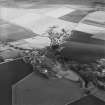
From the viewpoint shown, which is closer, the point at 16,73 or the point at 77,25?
the point at 16,73

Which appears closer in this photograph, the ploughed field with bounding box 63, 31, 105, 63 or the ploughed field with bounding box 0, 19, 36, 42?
the ploughed field with bounding box 63, 31, 105, 63

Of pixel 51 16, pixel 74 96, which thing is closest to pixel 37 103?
pixel 74 96

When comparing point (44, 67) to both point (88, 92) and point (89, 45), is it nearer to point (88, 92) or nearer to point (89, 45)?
point (88, 92)

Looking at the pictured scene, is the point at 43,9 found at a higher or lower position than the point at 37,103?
higher

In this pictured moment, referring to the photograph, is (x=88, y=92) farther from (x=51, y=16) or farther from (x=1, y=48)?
(x=51, y=16)

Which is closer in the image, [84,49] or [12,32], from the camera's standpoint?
[84,49]

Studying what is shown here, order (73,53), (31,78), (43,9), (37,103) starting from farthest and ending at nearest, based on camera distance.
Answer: (43,9), (73,53), (31,78), (37,103)

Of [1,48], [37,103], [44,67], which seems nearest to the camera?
[37,103]

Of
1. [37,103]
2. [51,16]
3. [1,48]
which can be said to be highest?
[51,16]

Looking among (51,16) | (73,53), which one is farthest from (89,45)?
(51,16)

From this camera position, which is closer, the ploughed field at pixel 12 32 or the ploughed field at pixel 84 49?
the ploughed field at pixel 84 49
